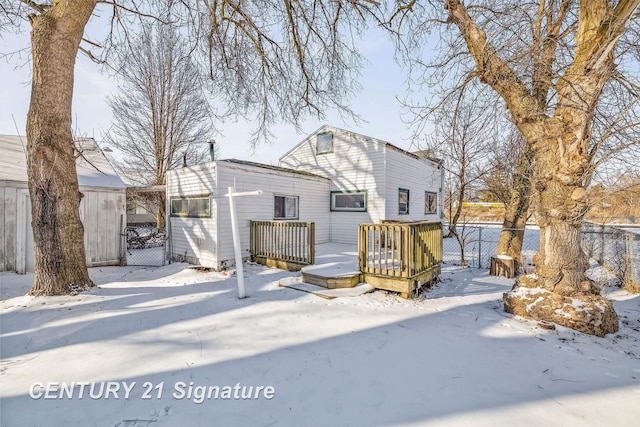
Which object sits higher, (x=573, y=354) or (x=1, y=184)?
(x=1, y=184)

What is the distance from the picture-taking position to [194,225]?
7.93m

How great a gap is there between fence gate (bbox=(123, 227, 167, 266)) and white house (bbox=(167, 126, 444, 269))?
982 millimetres

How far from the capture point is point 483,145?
42.5 feet

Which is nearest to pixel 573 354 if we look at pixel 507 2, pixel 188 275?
pixel 507 2

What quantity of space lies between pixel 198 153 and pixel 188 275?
38.2ft

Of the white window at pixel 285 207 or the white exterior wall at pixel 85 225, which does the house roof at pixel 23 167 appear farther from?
the white window at pixel 285 207

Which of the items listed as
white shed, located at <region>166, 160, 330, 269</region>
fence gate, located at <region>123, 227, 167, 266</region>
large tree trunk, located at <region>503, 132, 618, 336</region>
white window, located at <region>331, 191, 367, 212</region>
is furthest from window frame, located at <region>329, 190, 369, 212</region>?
large tree trunk, located at <region>503, 132, 618, 336</region>

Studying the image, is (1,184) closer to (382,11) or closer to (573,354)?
(382,11)

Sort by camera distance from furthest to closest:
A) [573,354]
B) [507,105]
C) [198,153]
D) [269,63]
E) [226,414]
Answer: [198,153] < [269,63] < [507,105] < [573,354] < [226,414]

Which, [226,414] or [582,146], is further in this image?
[582,146]

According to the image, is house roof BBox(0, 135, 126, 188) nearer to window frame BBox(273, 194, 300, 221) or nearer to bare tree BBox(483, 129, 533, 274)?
window frame BBox(273, 194, 300, 221)

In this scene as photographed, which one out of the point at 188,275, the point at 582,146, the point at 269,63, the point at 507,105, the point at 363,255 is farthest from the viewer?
the point at 269,63

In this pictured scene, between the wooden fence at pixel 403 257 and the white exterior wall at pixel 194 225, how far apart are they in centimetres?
408

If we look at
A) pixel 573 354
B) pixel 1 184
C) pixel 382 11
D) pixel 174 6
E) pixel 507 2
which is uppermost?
pixel 174 6
